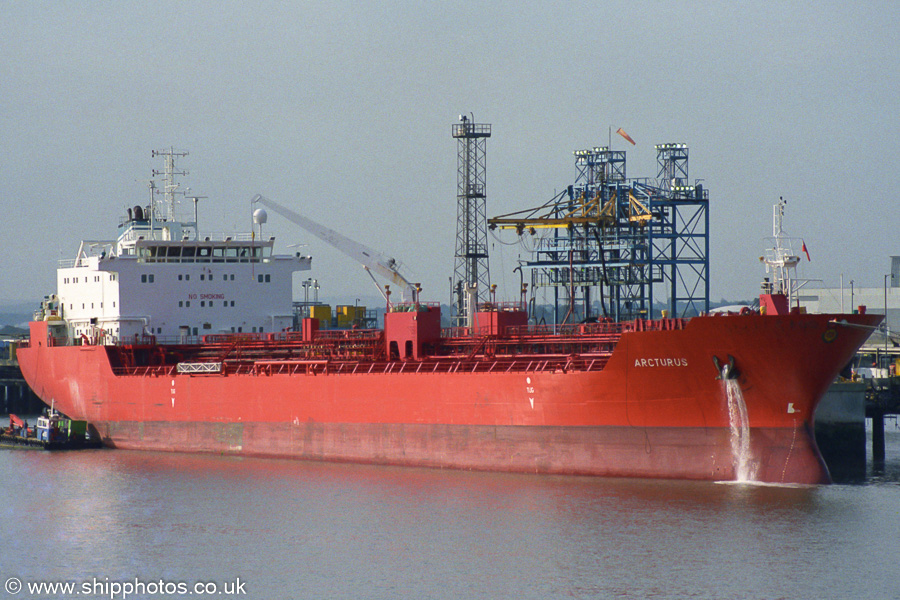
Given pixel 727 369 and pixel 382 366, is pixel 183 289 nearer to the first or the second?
pixel 382 366

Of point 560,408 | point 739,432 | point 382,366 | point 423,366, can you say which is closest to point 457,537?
point 560,408

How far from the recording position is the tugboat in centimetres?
3559

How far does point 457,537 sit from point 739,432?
703 centimetres

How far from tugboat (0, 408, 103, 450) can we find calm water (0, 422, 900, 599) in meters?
7.99

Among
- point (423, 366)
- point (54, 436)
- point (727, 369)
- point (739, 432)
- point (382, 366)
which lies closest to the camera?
point (727, 369)

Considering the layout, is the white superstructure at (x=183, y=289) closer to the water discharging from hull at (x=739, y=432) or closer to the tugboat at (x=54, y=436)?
the tugboat at (x=54, y=436)

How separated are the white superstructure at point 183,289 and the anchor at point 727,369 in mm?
16834

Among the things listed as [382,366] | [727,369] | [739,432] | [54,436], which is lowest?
[54,436]

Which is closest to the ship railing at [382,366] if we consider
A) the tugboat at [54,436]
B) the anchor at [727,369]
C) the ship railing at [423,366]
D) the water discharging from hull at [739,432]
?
the ship railing at [423,366]

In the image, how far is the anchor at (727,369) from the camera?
80.2 ft

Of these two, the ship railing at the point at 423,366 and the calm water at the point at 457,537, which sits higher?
the ship railing at the point at 423,366

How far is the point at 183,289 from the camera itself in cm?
3641

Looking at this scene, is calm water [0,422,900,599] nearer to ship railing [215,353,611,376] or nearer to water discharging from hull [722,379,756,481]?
water discharging from hull [722,379,756,481]

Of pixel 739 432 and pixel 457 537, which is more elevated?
pixel 739 432
